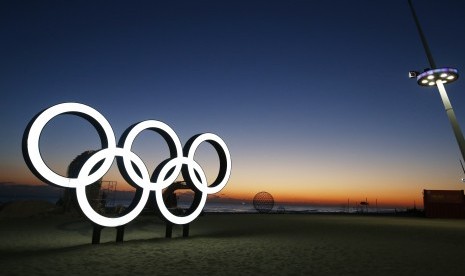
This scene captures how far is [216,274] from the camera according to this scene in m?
7.77

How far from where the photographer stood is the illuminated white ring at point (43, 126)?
10.1 meters

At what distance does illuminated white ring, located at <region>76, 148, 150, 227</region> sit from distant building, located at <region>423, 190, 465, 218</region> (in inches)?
1644

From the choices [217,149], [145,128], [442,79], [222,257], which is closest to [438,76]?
[442,79]

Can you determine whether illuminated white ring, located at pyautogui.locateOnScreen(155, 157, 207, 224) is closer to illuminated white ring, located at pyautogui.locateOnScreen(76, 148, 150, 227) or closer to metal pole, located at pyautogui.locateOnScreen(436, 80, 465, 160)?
illuminated white ring, located at pyautogui.locateOnScreen(76, 148, 150, 227)

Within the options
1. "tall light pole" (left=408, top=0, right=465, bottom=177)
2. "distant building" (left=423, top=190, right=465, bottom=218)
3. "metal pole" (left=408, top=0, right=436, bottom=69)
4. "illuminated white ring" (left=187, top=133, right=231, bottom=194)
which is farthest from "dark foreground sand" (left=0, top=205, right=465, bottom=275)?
"distant building" (left=423, top=190, right=465, bottom=218)

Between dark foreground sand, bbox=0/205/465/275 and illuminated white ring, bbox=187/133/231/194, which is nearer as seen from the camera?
dark foreground sand, bbox=0/205/465/275

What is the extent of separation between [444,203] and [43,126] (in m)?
46.7

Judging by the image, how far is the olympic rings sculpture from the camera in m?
10.3

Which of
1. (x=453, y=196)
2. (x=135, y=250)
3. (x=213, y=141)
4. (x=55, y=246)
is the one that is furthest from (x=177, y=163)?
(x=453, y=196)

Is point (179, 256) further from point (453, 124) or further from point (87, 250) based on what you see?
point (453, 124)

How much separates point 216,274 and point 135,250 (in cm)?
435

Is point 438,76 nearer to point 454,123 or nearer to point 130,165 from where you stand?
point 454,123

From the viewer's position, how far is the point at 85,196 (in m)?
11.4

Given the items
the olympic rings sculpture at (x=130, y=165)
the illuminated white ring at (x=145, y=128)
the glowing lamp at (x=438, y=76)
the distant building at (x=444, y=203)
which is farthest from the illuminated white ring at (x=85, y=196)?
the distant building at (x=444, y=203)
